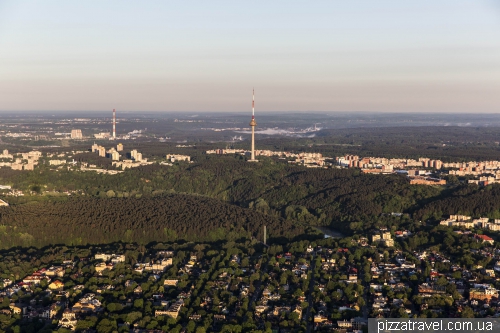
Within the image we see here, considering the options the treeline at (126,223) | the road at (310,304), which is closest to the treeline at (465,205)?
the treeline at (126,223)

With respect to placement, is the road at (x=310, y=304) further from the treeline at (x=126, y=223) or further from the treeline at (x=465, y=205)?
the treeline at (x=465, y=205)

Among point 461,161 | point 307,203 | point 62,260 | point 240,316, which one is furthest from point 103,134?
point 240,316

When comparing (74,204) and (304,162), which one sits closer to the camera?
(74,204)

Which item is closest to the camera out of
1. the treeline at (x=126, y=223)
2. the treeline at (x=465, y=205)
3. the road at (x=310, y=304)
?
the road at (x=310, y=304)

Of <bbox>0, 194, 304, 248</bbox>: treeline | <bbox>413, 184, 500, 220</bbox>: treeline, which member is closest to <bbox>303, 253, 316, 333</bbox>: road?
<bbox>0, 194, 304, 248</bbox>: treeline

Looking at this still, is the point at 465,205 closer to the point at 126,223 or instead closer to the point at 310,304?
the point at 126,223

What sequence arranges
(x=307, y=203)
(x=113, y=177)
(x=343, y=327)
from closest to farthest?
(x=343, y=327) < (x=307, y=203) < (x=113, y=177)

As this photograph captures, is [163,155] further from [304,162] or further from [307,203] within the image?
[307,203]

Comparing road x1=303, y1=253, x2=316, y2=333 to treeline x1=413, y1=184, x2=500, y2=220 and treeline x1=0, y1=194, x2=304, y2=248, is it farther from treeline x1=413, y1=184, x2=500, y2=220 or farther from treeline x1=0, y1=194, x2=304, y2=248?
treeline x1=413, y1=184, x2=500, y2=220
